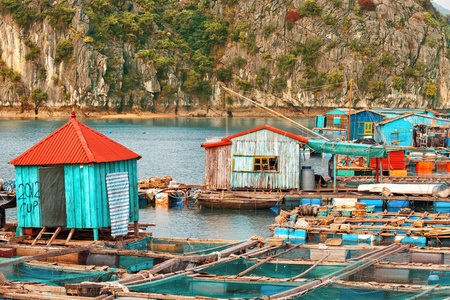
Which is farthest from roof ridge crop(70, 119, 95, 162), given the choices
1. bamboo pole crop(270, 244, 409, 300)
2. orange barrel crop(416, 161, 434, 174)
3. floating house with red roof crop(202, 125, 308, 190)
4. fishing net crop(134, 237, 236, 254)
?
orange barrel crop(416, 161, 434, 174)

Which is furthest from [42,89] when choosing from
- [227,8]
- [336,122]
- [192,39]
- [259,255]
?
[259,255]

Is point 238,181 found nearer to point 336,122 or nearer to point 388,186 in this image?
point 388,186

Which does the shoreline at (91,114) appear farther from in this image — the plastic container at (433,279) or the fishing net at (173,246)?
the plastic container at (433,279)

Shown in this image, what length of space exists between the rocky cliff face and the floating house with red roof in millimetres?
113501

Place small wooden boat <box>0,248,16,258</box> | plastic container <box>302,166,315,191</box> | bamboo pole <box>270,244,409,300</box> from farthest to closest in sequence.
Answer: plastic container <box>302,166,315,191</box> → small wooden boat <box>0,248,16,258</box> → bamboo pole <box>270,244,409,300</box>

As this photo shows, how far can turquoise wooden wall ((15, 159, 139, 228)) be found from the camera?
68.0 ft

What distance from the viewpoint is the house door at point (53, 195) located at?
21078mm

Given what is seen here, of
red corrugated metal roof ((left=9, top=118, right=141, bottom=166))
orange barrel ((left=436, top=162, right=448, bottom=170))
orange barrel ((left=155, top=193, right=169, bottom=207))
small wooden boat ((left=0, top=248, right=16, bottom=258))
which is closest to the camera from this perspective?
small wooden boat ((left=0, top=248, right=16, bottom=258))

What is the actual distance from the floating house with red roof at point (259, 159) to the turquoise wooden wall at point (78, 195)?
15.2m

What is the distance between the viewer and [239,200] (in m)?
35.2

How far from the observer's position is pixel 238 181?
36594 millimetres

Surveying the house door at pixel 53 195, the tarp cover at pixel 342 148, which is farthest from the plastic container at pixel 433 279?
the tarp cover at pixel 342 148

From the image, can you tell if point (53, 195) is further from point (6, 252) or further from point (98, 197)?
point (6, 252)

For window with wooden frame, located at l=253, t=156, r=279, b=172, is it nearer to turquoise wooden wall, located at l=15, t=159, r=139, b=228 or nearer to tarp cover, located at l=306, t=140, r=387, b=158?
tarp cover, located at l=306, t=140, r=387, b=158
